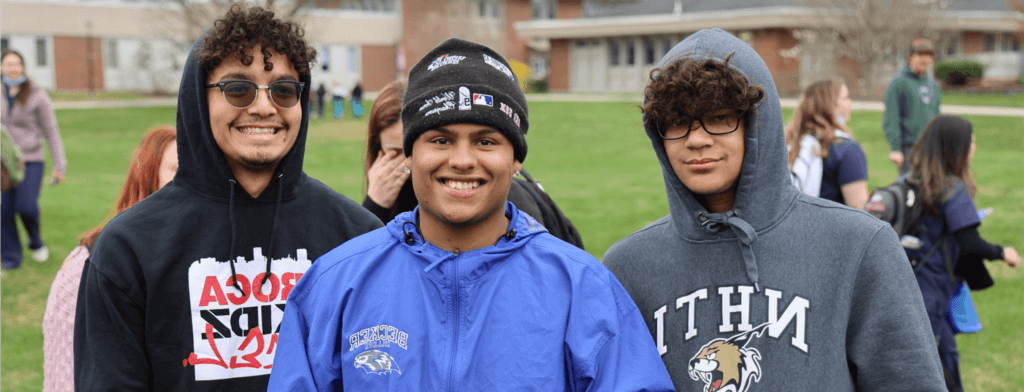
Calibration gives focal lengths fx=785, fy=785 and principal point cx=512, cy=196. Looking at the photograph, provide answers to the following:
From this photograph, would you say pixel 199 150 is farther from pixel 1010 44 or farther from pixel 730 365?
pixel 1010 44

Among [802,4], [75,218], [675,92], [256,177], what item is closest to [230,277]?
[256,177]

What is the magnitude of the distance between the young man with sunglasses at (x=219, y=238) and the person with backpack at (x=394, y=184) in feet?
2.79

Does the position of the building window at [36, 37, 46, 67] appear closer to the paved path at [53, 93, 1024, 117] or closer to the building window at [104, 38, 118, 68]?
the building window at [104, 38, 118, 68]

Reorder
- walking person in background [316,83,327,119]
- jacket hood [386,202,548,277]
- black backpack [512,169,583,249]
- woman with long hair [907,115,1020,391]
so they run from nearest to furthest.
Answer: jacket hood [386,202,548,277] < black backpack [512,169,583,249] < woman with long hair [907,115,1020,391] < walking person in background [316,83,327,119]

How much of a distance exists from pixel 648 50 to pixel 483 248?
42.7 meters

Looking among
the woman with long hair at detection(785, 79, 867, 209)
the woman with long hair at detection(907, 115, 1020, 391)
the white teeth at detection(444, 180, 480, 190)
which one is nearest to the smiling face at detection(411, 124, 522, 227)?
the white teeth at detection(444, 180, 480, 190)

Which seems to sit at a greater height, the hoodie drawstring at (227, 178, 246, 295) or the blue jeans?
the hoodie drawstring at (227, 178, 246, 295)

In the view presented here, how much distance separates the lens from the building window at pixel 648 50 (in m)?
43.2

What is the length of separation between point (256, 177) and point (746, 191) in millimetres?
1677

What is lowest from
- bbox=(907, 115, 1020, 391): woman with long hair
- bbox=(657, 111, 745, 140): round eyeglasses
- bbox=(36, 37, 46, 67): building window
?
bbox=(907, 115, 1020, 391): woman with long hair

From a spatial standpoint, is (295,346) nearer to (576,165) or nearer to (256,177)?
(256,177)

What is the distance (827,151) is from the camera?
583cm

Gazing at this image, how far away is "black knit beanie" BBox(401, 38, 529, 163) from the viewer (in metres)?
2.16

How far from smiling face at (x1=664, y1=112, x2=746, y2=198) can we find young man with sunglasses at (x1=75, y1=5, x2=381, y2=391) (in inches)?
47.0
